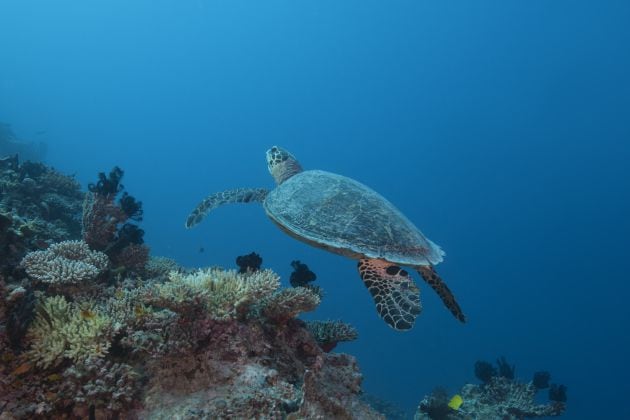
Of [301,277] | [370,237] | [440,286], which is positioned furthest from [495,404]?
[301,277]

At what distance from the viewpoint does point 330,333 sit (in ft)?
15.7

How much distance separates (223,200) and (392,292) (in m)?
5.07

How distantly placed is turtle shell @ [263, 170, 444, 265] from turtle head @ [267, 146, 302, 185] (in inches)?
88.9

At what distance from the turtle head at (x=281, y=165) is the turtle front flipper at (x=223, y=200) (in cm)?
73

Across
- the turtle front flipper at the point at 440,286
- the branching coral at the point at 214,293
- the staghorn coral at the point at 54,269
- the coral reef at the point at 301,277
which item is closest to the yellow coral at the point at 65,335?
the branching coral at the point at 214,293

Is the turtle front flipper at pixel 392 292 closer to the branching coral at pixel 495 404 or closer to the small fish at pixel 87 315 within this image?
the small fish at pixel 87 315

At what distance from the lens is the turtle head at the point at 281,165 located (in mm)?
8969

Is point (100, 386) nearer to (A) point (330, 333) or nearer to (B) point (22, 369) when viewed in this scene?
(B) point (22, 369)

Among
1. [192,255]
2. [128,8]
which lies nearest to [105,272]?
[192,255]

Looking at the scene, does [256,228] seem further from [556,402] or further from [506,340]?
[556,402]

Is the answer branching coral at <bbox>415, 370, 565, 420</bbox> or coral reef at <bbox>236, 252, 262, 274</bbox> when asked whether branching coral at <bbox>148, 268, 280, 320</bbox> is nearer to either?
coral reef at <bbox>236, 252, 262, 274</bbox>

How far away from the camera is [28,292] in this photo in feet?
10.3

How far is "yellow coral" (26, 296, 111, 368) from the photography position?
2.73 m

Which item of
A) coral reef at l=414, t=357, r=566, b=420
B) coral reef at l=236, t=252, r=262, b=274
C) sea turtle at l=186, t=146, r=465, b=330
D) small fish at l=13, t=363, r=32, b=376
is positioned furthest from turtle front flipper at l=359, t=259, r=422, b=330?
coral reef at l=414, t=357, r=566, b=420
